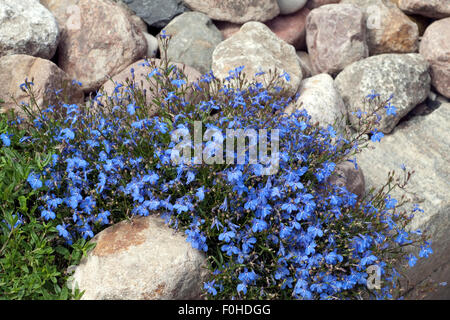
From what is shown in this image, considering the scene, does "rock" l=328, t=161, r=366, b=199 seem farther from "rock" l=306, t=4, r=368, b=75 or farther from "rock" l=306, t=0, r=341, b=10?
"rock" l=306, t=0, r=341, b=10

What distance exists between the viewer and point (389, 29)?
5160 mm

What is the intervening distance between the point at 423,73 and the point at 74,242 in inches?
150

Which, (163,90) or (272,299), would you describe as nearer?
(272,299)

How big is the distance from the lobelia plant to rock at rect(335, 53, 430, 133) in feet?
4.80

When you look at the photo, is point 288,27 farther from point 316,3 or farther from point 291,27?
point 316,3

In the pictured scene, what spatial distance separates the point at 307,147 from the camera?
3.41 metres

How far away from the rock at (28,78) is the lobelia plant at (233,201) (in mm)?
605

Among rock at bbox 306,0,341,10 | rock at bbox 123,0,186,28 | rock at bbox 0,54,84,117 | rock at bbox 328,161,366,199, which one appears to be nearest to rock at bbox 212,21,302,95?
rock at bbox 123,0,186,28

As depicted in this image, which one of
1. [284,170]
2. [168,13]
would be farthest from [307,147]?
[168,13]

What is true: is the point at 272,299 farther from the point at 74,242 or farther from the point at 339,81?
the point at 339,81

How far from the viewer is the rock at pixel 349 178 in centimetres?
355

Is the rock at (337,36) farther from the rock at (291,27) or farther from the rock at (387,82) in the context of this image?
the rock at (291,27)

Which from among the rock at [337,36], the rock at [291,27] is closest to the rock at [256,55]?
the rock at [337,36]

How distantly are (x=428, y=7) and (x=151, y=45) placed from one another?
309 centimetres
